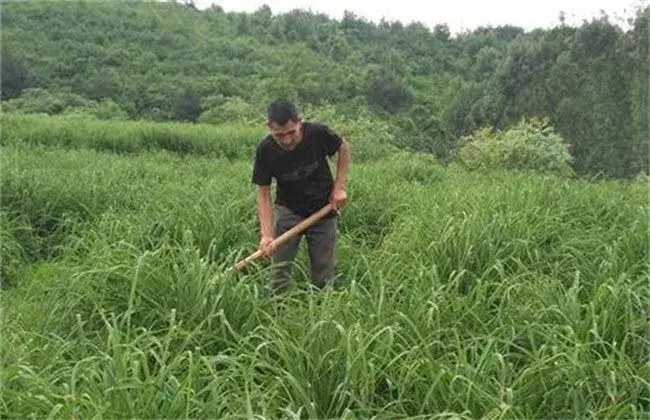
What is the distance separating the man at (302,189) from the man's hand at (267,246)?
22mm

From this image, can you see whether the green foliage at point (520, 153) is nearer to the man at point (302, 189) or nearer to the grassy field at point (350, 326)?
the grassy field at point (350, 326)

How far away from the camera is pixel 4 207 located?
20.3 ft

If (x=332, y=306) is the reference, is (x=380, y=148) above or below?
below

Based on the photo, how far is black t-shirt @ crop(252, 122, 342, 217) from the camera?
13.9ft

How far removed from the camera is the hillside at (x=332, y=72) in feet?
97.4

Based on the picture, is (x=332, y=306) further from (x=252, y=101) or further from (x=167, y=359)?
(x=252, y=101)

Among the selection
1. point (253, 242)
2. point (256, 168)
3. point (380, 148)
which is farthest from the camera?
point (380, 148)

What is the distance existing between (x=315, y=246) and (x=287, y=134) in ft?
2.33

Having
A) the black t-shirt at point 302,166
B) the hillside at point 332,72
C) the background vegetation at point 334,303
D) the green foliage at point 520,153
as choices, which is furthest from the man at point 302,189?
the hillside at point 332,72

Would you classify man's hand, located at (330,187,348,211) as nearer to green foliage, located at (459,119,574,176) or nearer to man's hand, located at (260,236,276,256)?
man's hand, located at (260,236,276,256)

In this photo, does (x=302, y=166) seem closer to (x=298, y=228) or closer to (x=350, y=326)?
(x=298, y=228)

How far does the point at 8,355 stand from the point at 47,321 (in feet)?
1.28

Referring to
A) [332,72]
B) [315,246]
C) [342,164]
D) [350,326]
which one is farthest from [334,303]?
[332,72]

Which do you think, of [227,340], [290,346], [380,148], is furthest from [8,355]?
[380,148]
